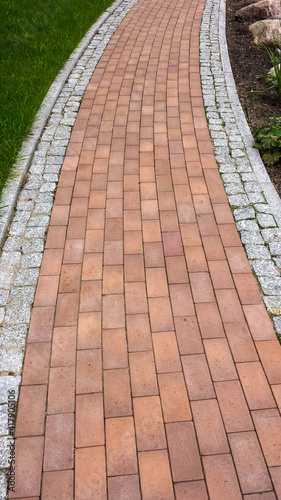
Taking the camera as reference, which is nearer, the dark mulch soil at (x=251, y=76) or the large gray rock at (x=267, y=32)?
the dark mulch soil at (x=251, y=76)

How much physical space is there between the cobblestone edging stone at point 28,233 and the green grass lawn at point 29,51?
0.20 m

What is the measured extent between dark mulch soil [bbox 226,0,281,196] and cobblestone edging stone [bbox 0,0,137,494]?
218cm

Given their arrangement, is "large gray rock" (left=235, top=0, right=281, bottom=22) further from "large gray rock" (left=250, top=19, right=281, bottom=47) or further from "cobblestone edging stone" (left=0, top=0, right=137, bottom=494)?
"cobblestone edging stone" (left=0, top=0, right=137, bottom=494)

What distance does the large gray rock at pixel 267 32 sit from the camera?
7270 millimetres

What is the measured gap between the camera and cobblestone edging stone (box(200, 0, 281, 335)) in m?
3.40

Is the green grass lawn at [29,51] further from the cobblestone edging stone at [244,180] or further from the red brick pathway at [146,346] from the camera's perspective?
the cobblestone edging stone at [244,180]

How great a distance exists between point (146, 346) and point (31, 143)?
287 centimetres

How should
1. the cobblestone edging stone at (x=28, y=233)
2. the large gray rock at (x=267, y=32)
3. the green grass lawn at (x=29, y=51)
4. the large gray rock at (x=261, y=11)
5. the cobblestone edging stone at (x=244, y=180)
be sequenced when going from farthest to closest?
the large gray rock at (x=261, y=11), the large gray rock at (x=267, y=32), the green grass lawn at (x=29, y=51), the cobblestone edging stone at (x=244, y=180), the cobblestone edging stone at (x=28, y=233)

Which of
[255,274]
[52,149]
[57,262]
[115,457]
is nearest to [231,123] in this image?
[52,149]

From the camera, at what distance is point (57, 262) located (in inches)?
136

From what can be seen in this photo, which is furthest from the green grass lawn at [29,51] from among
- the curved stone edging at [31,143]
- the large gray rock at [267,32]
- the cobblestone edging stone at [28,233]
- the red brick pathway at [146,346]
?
the large gray rock at [267,32]

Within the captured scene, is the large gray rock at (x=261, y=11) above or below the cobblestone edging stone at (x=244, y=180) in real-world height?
above

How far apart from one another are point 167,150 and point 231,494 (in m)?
3.45

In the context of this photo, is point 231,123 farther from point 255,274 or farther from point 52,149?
point 255,274
